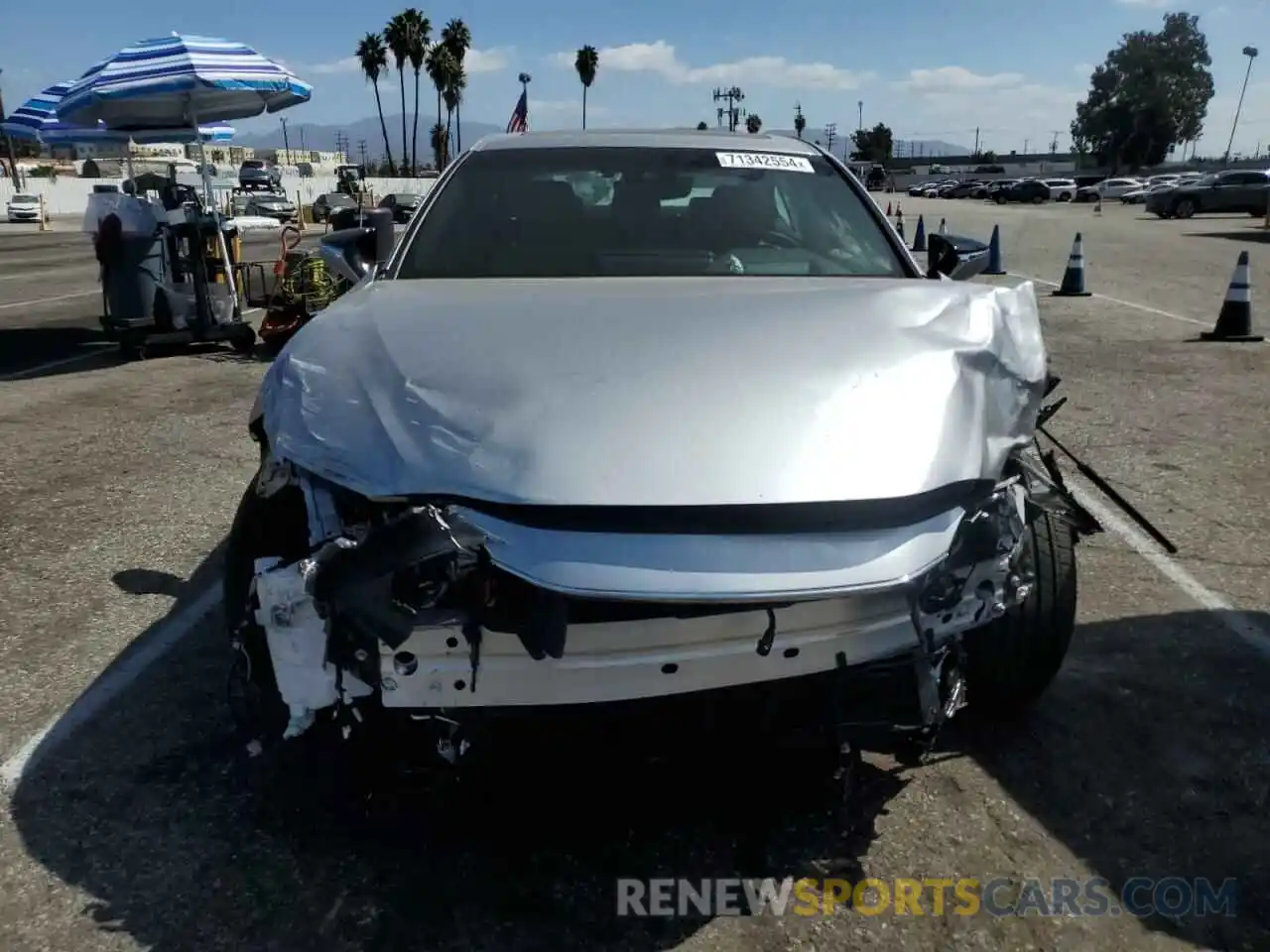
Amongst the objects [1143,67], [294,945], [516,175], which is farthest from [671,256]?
[1143,67]

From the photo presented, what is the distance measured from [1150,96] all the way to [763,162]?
11323 centimetres

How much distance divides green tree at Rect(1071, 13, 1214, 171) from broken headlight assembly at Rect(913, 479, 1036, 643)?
112785 millimetres

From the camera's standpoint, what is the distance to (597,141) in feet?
13.0

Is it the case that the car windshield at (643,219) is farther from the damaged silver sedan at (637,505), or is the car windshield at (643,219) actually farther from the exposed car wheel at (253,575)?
the exposed car wheel at (253,575)

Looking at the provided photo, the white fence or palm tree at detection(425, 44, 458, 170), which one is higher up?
palm tree at detection(425, 44, 458, 170)

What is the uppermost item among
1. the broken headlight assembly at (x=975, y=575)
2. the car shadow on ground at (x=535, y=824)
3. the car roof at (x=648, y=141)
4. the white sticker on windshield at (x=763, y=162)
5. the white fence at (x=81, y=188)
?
the car roof at (x=648, y=141)

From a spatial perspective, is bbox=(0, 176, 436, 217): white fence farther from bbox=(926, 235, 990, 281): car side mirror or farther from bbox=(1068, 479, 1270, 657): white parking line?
bbox=(926, 235, 990, 281): car side mirror

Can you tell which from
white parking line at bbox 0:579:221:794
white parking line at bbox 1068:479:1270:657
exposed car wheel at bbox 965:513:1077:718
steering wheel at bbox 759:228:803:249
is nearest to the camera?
exposed car wheel at bbox 965:513:1077:718

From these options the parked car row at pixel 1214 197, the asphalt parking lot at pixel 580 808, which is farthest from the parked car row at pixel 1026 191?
the asphalt parking lot at pixel 580 808

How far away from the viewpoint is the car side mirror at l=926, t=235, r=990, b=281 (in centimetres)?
381

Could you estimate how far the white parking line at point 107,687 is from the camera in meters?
2.99

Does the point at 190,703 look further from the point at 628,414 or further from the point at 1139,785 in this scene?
the point at 1139,785

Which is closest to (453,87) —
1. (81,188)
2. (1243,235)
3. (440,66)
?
(440,66)

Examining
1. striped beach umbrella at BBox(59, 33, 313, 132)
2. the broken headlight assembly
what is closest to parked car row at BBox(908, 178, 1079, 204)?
striped beach umbrella at BBox(59, 33, 313, 132)
